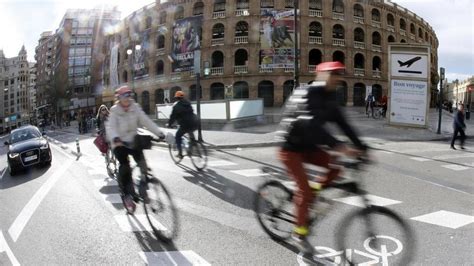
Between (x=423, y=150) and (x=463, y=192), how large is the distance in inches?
241

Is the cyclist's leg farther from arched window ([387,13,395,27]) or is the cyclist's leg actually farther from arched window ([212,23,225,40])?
arched window ([387,13,395,27])

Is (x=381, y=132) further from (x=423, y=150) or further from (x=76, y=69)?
(x=76, y=69)

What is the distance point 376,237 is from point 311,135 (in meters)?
1.27

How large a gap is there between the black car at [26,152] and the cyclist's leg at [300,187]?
9807mm

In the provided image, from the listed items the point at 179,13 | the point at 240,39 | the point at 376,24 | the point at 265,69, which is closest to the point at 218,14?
the point at 240,39

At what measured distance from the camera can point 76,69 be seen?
88.2 meters

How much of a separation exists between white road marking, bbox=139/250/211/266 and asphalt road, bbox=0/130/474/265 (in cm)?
1

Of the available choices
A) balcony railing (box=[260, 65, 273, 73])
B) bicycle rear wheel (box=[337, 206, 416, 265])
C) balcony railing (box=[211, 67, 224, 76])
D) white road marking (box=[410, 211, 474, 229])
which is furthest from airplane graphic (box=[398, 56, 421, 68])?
balcony railing (box=[211, 67, 224, 76])

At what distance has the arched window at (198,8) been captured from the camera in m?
42.2

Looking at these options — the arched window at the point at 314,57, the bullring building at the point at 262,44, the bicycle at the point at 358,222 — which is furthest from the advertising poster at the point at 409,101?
the arched window at the point at 314,57

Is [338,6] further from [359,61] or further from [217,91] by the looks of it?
[217,91]

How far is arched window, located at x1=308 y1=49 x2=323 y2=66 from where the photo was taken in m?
40.7

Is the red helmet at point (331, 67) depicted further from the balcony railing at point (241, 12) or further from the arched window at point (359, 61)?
the arched window at point (359, 61)

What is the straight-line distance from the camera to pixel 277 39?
3716 cm
